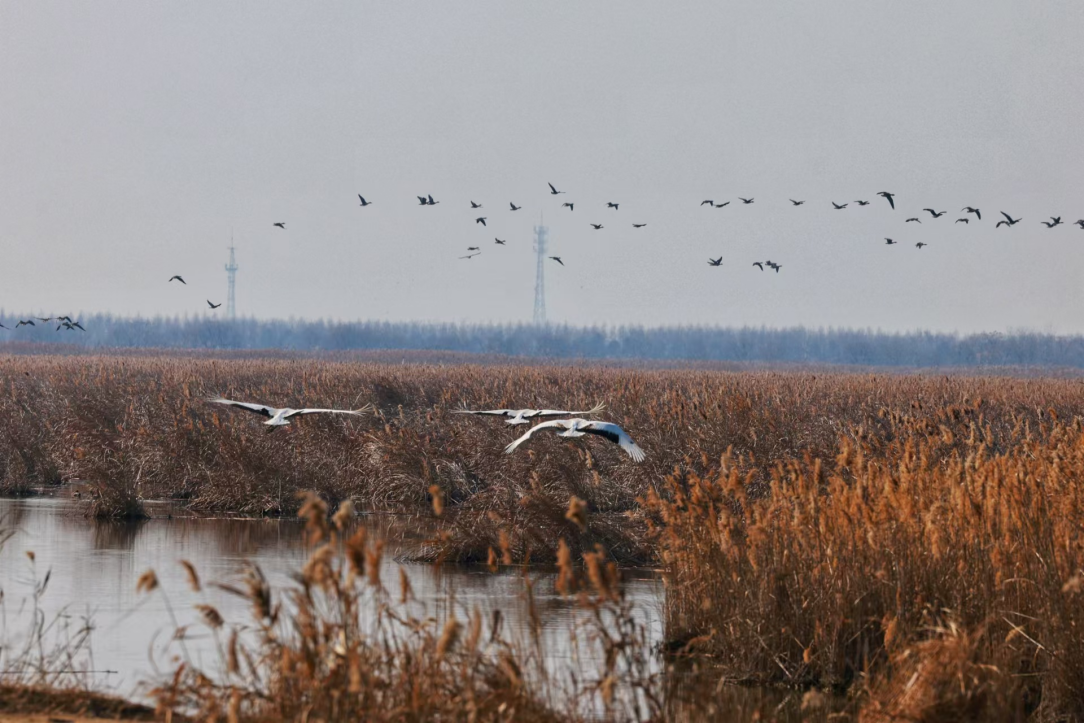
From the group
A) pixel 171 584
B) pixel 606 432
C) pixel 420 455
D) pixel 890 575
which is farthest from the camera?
pixel 420 455

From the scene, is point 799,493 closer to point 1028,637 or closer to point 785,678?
point 785,678

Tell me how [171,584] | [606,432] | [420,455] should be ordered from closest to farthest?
[171,584]
[606,432]
[420,455]

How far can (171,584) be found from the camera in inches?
614

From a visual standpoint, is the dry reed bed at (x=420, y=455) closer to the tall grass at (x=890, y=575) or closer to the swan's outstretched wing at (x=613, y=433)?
the swan's outstretched wing at (x=613, y=433)

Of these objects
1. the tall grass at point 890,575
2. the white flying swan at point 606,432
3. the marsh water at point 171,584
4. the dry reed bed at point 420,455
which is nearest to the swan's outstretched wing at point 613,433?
the white flying swan at point 606,432

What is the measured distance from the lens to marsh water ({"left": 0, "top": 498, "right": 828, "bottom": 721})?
11.4m

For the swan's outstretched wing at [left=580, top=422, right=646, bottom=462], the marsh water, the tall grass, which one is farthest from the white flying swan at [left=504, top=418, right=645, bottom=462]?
the tall grass

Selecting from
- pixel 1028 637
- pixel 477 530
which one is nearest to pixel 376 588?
pixel 1028 637

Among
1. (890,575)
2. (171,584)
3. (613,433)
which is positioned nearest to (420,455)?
(613,433)

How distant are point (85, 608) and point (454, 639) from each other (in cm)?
900

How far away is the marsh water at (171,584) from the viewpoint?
11367 mm

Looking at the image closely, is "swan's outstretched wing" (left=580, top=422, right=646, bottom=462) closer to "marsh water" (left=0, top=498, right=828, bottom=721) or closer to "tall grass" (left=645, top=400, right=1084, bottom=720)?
"marsh water" (left=0, top=498, right=828, bottom=721)

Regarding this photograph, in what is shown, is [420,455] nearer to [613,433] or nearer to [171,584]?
[613,433]

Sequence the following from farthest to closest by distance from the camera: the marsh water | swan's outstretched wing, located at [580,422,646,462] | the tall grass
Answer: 1. swan's outstretched wing, located at [580,422,646,462]
2. the marsh water
3. the tall grass
